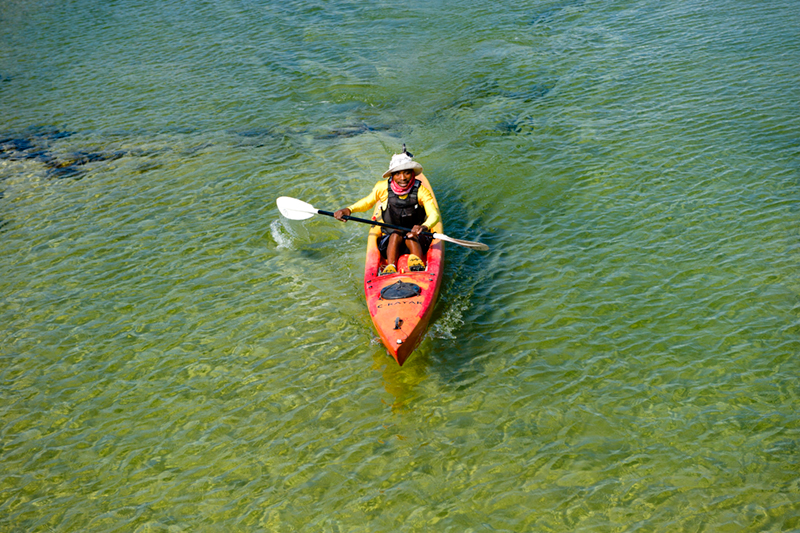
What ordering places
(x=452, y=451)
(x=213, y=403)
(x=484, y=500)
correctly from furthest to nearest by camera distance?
(x=213, y=403) → (x=452, y=451) → (x=484, y=500)

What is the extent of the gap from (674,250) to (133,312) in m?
7.47

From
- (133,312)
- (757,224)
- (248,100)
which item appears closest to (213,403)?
(133,312)

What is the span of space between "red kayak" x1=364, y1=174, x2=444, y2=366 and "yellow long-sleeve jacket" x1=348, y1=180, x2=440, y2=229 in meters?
0.13

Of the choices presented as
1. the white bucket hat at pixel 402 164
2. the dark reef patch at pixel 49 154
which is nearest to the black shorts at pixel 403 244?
the white bucket hat at pixel 402 164

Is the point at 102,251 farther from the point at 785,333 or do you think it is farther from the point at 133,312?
the point at 785,333

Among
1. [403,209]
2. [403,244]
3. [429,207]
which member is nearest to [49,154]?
[403,209]

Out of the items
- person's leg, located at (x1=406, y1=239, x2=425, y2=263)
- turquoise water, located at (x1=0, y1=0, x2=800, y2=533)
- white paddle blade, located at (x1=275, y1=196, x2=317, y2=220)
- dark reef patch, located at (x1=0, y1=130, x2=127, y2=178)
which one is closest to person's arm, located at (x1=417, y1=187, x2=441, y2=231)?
person's leg, located at (x1=406, y1=239, x2=425, y2=263)

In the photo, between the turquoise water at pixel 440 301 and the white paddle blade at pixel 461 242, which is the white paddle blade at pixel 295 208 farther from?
the white paddle blade at pixel 461 242

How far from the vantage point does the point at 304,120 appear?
13.7 m

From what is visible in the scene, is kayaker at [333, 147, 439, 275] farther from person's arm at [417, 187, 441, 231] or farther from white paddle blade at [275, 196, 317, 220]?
white paddle blade at [275, 196, 317, 220]

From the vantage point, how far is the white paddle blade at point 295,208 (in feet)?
Answer: 29.8

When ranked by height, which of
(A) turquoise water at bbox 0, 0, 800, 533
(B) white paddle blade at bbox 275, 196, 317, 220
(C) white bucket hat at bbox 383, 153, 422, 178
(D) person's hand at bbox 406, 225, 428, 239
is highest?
(C) white bucket hat at bbox 383, 153, 422, 178

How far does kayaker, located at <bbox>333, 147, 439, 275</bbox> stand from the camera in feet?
26.5

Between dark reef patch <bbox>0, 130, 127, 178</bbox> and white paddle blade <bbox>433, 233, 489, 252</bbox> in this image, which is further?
dark reef patch <bbox>0, 130, 127, 178</bbox>
